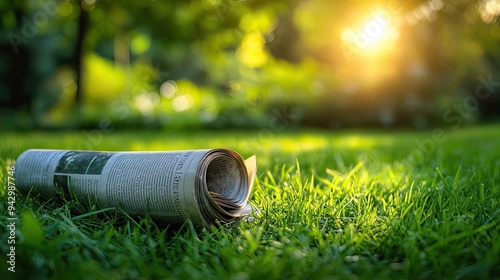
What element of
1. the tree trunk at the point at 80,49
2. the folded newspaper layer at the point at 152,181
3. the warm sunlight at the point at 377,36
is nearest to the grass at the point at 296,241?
the folded newspaper layer at the point at 152,181

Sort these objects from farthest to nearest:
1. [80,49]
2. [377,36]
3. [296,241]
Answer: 1. [377,36]
2. [80,49]
3. [296,241]

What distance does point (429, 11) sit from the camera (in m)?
9.78

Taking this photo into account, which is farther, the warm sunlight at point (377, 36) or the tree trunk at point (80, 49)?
the warm sunlight at point (377, 36)

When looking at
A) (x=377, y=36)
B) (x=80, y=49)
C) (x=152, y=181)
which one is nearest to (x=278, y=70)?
(x=377, y=36)

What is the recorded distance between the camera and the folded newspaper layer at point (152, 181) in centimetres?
155

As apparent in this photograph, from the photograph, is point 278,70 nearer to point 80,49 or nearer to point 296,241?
point 80,49

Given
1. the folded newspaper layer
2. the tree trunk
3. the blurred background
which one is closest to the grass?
the folded newspaper layer

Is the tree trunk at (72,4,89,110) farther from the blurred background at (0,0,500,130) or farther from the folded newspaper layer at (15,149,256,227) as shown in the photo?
the folded newspaper layer at (15,149,256,227)

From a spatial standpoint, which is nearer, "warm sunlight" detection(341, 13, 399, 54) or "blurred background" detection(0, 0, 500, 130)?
"blurred background" detection(0, 0, 500, 130)

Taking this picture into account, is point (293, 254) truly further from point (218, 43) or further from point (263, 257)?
point (218, 43)

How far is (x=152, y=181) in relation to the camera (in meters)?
1.60

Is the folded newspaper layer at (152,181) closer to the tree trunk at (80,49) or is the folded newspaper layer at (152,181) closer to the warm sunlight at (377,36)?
the tree trunk at (80,49)

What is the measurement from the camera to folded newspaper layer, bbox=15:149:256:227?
1.55 metres

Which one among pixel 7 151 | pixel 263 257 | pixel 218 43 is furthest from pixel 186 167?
pixel 218 43
